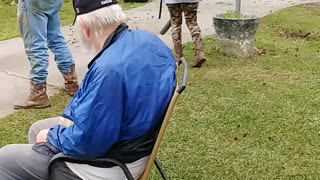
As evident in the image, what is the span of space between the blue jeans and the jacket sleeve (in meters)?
2.30

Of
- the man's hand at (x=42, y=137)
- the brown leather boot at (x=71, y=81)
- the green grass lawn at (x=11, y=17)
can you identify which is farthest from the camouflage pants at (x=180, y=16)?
the man's hand at (x=42, y=137)

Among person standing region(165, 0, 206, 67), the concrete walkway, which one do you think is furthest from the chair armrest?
person standing region(165, 0, 206, 67)

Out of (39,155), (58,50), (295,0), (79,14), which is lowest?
(295,0)

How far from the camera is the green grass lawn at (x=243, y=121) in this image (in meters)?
3.77

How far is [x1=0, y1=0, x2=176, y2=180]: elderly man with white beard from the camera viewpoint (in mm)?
2334

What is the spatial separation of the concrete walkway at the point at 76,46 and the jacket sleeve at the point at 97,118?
1.92 feet

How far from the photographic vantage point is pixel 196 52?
608cm

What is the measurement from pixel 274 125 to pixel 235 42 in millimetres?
2279

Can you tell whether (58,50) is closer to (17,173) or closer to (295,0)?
(17,173)

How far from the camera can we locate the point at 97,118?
233 cm

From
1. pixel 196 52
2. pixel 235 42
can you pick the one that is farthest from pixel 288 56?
pixel 196 52

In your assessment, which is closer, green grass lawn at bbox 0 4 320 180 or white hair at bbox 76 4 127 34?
white hair at bbox 76 4 127 34

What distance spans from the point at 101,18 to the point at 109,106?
423 millimetres

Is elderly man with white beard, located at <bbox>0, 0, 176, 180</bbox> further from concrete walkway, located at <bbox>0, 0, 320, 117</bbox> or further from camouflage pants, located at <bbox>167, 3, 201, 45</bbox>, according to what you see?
camouflage pants, located at <bbox>167, 3, 201, 45</bbox>
